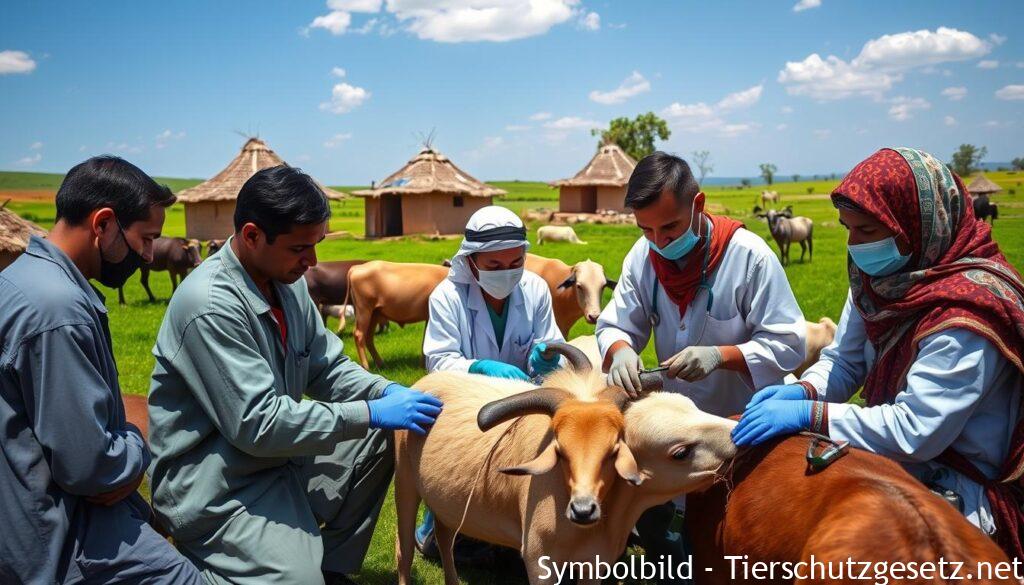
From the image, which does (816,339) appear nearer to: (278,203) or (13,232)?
(278,203)

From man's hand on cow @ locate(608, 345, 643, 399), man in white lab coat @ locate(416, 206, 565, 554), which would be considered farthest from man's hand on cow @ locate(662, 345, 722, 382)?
man in white lab coat @ locate(416, 206, 565, 554)

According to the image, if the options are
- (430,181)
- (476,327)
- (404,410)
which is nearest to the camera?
(404,410)

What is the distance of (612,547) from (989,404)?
1.71 meters

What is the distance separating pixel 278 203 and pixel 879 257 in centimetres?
263

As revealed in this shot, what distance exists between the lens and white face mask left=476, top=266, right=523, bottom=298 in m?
4.81

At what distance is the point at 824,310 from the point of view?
13.0 metres

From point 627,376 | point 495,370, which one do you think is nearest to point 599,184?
point 495,370

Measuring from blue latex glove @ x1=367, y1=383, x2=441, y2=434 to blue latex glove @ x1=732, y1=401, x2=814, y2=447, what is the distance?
153 cm

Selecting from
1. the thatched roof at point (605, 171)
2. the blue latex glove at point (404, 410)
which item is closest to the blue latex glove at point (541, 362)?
the blue latex glove at point (404, 410)

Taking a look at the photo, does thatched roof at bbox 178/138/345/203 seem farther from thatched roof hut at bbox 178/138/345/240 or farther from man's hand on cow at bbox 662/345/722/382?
man's hand on cow at bbox 662/345/722/382

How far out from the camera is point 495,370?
464 cm

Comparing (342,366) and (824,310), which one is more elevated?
(342,366)

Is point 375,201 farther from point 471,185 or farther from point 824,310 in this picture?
point 824,310

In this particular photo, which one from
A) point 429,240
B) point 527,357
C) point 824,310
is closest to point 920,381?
point 527,357
